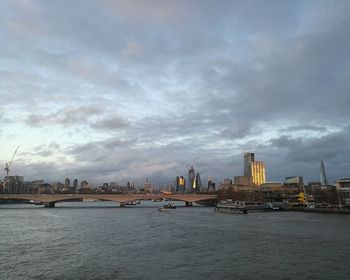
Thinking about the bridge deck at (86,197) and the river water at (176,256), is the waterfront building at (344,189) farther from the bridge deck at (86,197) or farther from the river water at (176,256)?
the river water at (176,256)

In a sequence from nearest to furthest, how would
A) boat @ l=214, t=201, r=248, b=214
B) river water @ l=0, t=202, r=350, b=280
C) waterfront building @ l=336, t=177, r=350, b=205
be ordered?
river water @ l=0, t=202, r=350, b=280, boat @ l=214, t=201, r=248, b=214, waterfront building @ l=336, t=177, r=350, b=205

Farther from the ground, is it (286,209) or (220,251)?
(286,209)

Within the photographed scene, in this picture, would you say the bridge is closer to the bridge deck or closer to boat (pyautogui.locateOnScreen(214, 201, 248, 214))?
the bridge deck

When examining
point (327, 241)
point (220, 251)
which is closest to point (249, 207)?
point (327, 241)

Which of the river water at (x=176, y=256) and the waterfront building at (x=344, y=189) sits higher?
→ the waterfront building at (x=344, y=189)

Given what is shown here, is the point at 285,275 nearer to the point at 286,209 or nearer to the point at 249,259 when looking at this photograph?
the point at 249,259

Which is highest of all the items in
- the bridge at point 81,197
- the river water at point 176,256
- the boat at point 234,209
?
the bridge at point 81,197

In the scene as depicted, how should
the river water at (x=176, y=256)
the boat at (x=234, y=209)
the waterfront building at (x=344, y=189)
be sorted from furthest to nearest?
the waterfront building at (x=344, y=189) < the boat at (x=234, y=209) < the river water at (x=176, y=256)

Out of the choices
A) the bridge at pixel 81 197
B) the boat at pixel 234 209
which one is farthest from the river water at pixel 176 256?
the bridge at pixel 81 197

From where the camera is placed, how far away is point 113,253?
4772cm

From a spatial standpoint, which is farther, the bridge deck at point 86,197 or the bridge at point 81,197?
the bridge at point 81,197

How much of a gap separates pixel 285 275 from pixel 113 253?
21.4 m

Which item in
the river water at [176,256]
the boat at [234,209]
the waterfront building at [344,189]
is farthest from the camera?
the waterfront building at [344,189]

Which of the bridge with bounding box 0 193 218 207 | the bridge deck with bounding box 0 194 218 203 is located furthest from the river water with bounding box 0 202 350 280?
the bridge with bounding box 0 193 218 207
